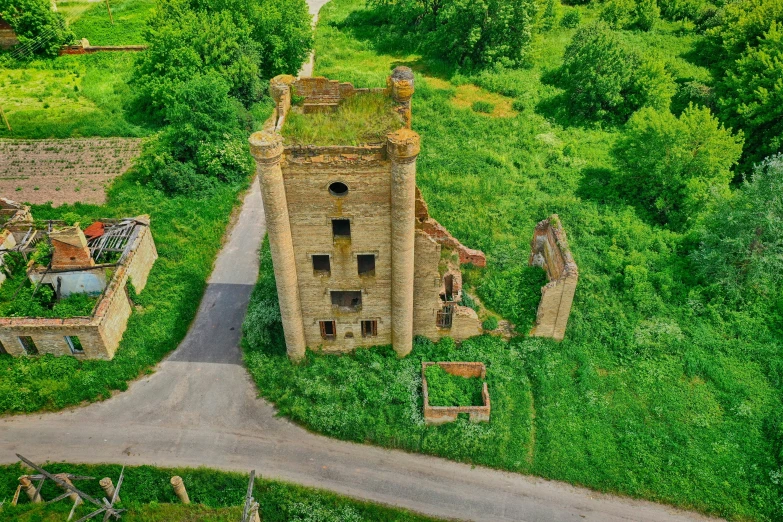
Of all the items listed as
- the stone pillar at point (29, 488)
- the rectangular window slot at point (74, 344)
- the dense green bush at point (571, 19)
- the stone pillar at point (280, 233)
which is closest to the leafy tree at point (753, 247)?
the stone pillar at point (280, 233)

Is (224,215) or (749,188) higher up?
(749,188)

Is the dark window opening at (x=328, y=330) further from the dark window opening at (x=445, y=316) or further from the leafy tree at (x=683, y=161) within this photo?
the leafy tree at (x=683, y=161)

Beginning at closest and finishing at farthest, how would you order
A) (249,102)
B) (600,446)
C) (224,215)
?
(600,446) → (224,215) → (249,102)

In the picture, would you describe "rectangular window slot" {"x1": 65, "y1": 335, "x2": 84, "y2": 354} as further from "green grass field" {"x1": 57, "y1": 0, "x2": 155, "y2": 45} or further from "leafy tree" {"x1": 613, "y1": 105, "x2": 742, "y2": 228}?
"green grass field" {"x1": 57, "y1": 0, "x2": 155, "y2": 45}

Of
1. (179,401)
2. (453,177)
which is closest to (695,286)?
(453,177)

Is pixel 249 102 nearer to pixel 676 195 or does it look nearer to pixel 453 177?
pixel 453 177

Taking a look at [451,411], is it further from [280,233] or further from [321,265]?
[280,233]
